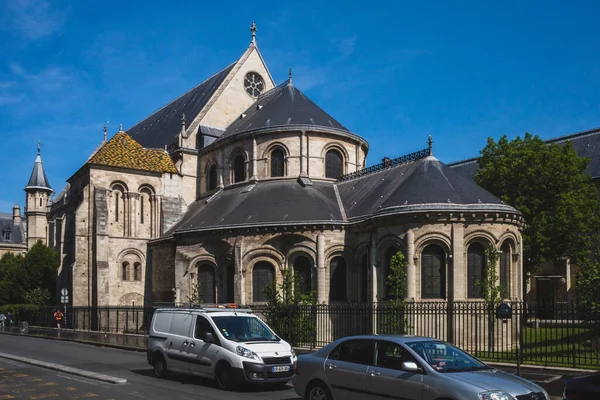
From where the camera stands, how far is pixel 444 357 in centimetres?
960

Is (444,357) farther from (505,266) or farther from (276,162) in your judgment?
(276,162)

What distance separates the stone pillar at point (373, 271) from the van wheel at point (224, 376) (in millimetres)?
13698

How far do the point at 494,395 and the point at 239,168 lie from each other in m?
29.4

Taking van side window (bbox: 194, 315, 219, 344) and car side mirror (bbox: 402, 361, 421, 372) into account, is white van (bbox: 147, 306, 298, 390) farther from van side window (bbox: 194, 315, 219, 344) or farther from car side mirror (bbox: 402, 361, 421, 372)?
car side mirror (bbox: 402, 361, 421, 372)

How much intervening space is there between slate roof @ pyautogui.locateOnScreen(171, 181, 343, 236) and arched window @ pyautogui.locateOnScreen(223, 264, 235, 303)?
85.6 inches

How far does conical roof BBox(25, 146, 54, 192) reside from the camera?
248ft

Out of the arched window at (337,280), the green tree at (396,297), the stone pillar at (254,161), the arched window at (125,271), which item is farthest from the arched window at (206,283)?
the green tree at (396,297)

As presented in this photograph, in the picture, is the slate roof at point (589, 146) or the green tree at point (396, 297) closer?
the green tree at point (396, 297)

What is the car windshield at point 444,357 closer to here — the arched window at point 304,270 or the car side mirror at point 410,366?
the car side mirror at point 410,366

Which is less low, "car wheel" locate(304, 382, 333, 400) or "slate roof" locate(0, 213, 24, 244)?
"slate roof" locate(0, 213, 24, 244)

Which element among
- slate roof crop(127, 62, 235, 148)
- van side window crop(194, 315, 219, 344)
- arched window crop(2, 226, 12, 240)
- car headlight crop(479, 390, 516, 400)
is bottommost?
car headlight crop(479, 390, 516, 400)

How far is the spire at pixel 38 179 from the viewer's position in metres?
75.6

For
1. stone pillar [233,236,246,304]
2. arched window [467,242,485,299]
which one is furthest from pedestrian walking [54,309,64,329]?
arched window [467,242,485,299]

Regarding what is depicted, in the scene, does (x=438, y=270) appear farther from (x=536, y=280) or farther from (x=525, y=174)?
(x=536, y=280)
